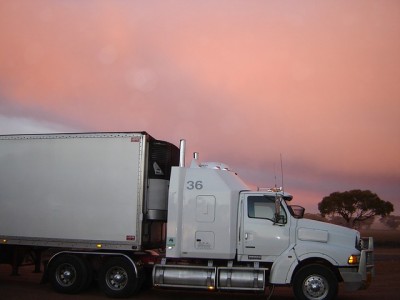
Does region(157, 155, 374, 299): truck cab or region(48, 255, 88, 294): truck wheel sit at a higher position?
region(157, 155, 374, 299): truck cab

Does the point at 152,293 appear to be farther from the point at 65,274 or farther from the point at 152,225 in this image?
the point at 65,274

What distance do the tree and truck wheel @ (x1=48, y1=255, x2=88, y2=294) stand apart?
5227 centimetres

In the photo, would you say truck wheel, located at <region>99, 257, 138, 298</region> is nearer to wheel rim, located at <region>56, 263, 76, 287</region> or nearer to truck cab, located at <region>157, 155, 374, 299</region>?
truck cab, located at <region>157, 155, 374, 299</region>

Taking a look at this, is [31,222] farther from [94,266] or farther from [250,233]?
[250,233]

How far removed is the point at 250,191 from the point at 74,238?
497 cm

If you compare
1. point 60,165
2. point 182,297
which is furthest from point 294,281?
point 60,165

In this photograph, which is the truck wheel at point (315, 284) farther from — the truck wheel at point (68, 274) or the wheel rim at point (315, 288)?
the truck wheel at point (68, 274)

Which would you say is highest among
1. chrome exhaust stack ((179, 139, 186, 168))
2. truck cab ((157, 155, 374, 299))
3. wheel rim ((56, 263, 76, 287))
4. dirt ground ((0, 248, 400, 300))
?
chrome exhaust stack ((179, 139, 186, 168))

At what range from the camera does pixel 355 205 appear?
62.8m

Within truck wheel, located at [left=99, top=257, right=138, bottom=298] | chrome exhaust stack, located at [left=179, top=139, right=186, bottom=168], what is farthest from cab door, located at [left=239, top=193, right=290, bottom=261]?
truck wheel, located at [left=99, top=257, right=138, bottom=298]

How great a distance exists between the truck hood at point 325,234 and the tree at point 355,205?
50803 mm

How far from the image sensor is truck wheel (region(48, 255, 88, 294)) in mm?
14148

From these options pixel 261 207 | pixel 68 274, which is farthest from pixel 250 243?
pixel 68 274

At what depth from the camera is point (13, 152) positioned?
1496 centimetres
